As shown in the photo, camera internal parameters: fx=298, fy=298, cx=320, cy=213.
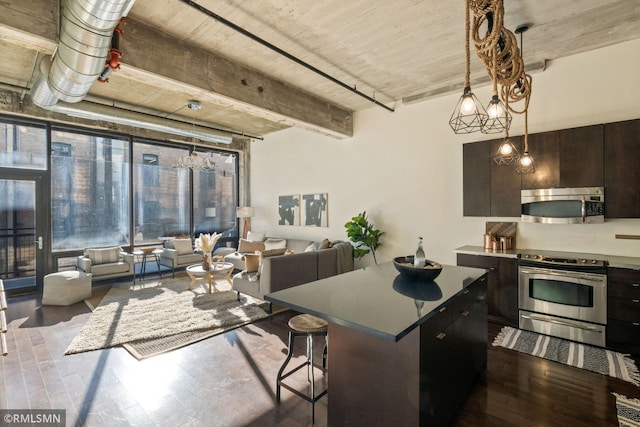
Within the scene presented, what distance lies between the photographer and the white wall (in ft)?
11.7

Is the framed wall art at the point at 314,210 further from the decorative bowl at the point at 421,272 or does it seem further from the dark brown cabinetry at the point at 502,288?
the decorative bowl at the point at 421,272

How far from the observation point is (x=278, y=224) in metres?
7.58

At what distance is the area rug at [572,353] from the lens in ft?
9.12

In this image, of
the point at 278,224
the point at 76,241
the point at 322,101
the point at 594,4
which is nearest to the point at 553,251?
the point at 594,4

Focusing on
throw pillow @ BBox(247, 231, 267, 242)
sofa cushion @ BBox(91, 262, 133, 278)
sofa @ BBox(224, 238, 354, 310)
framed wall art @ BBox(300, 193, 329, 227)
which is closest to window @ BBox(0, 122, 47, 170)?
sofa cushion @ BBox(91, 262, 133, 278)

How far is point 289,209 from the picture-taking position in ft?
23.8

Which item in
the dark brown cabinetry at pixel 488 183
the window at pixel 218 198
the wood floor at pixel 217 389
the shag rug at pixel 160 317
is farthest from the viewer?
the window at pixel 218 198

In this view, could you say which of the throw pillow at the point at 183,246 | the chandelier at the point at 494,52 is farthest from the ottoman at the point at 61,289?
the chandelier at the point at 494,52

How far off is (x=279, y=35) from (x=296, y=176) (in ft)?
13.3

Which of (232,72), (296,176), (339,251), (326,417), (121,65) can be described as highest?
(232,72)

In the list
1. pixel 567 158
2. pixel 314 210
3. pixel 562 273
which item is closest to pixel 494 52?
pixel 567 158

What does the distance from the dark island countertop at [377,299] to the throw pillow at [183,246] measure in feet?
17.3

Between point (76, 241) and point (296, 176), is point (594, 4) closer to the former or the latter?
point (296, 176)

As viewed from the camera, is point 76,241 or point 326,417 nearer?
point 326,417
